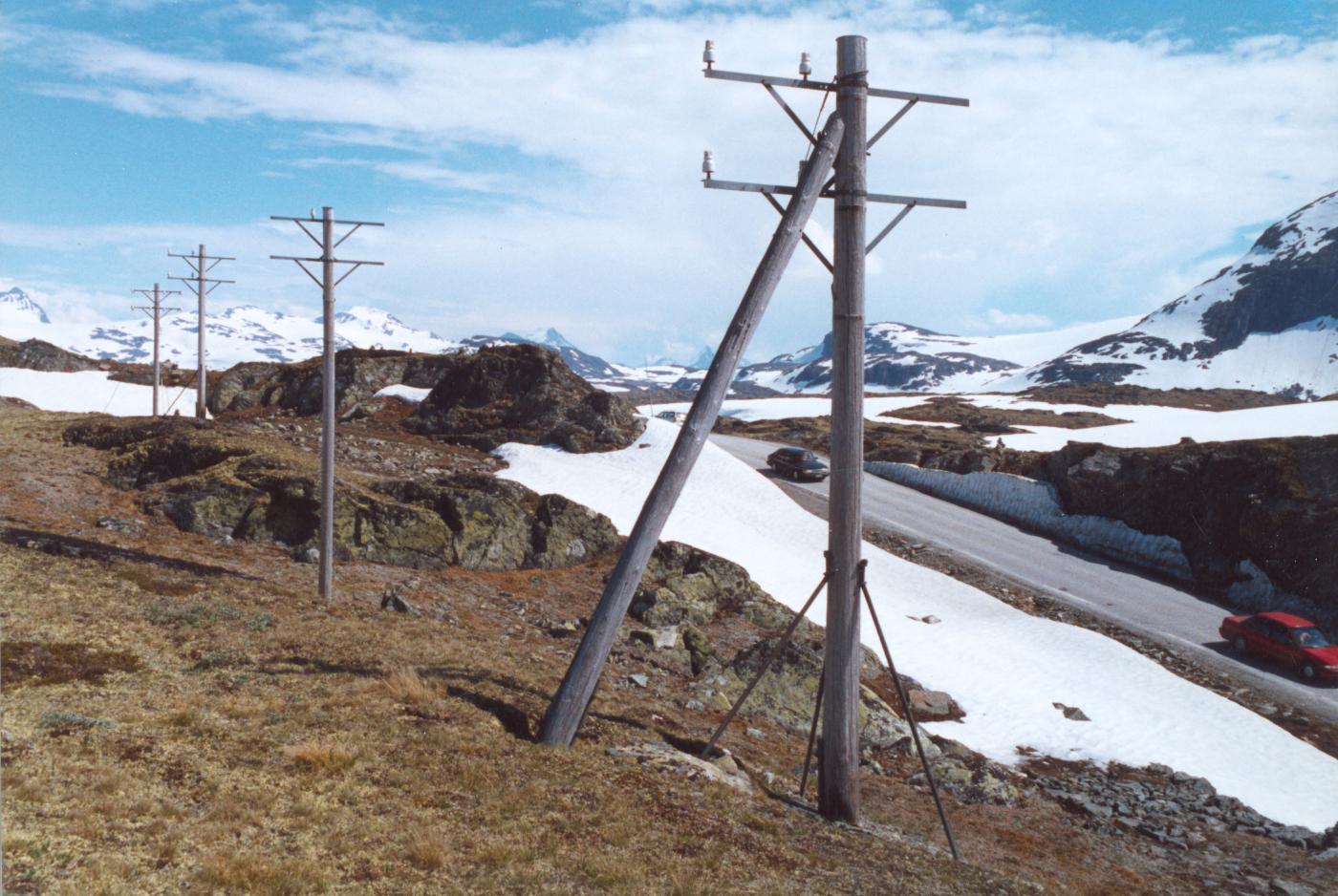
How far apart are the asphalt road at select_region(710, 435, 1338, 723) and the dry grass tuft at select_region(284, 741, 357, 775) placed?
2676 centimetres

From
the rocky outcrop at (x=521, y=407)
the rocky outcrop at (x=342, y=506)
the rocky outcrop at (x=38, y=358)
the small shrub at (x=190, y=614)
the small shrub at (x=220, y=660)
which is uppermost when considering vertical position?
the rocky outcrop at (x=38, y=358)

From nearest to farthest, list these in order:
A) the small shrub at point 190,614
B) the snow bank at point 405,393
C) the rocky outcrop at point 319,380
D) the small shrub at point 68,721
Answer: the small shrub at point 68,721, the small shrub at point 190,614, the snow bank at point 405,393, the rocky outcrop at point 319,380

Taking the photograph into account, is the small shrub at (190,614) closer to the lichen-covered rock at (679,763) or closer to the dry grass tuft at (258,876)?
the lichen-covered rock at (679,763)

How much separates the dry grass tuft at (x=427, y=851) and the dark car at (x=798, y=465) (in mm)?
39840

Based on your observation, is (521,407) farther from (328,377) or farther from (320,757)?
(320,757)

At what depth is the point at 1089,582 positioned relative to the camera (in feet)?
111

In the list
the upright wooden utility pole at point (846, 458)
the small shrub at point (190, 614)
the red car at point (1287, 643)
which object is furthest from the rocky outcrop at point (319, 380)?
the upright wooden utility pole at point (846, 458)

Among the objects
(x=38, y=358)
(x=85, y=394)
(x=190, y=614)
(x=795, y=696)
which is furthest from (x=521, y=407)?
(x=38, y=358)

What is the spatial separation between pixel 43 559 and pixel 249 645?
21.6 ft

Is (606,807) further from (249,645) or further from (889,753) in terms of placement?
(889,753)

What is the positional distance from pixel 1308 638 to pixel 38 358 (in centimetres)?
8667

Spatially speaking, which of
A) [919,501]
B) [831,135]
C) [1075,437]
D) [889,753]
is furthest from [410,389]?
[1075,437]

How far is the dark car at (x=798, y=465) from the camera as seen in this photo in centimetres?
4584

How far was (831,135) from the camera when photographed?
9961mm
